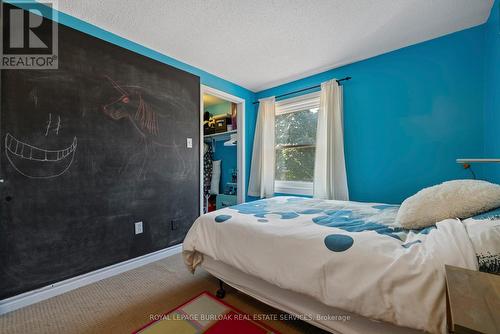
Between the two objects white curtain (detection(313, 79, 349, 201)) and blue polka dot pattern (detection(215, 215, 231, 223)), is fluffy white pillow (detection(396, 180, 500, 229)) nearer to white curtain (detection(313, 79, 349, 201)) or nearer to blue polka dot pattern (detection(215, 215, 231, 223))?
blue polka dot pattern (detection(215, 215, 231, 223))

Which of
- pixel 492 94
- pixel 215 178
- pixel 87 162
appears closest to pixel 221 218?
pixel 87 162

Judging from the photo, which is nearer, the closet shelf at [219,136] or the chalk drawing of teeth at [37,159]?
the chalk drawing of teeth at [37,159]

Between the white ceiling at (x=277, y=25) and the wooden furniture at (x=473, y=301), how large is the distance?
6.65ft

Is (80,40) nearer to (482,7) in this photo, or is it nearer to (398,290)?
(398,290)

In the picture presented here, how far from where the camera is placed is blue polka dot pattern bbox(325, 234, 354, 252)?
1.02 m

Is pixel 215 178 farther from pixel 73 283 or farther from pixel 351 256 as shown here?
pixel 351 256

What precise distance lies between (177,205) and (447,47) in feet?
11.4

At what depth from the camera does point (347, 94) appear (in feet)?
9.02

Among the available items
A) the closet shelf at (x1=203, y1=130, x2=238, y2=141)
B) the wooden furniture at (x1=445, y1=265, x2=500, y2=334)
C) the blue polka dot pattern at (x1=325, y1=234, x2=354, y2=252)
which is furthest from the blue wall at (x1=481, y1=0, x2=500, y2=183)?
the closet shelf at (x1=203, y1=130, x2=238, y2=141)

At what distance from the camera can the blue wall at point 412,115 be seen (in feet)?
6.63

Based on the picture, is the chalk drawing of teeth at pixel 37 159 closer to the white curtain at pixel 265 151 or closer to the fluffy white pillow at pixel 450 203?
the white curtain at pixel 265 151

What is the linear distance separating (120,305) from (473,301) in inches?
79.9

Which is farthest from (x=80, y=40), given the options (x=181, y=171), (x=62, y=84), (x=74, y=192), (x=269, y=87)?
(x=269, y=87)

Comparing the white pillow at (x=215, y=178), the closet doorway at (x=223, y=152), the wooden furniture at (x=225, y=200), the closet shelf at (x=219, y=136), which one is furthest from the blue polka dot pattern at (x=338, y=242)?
the white pillow at (x=215, y=178)
